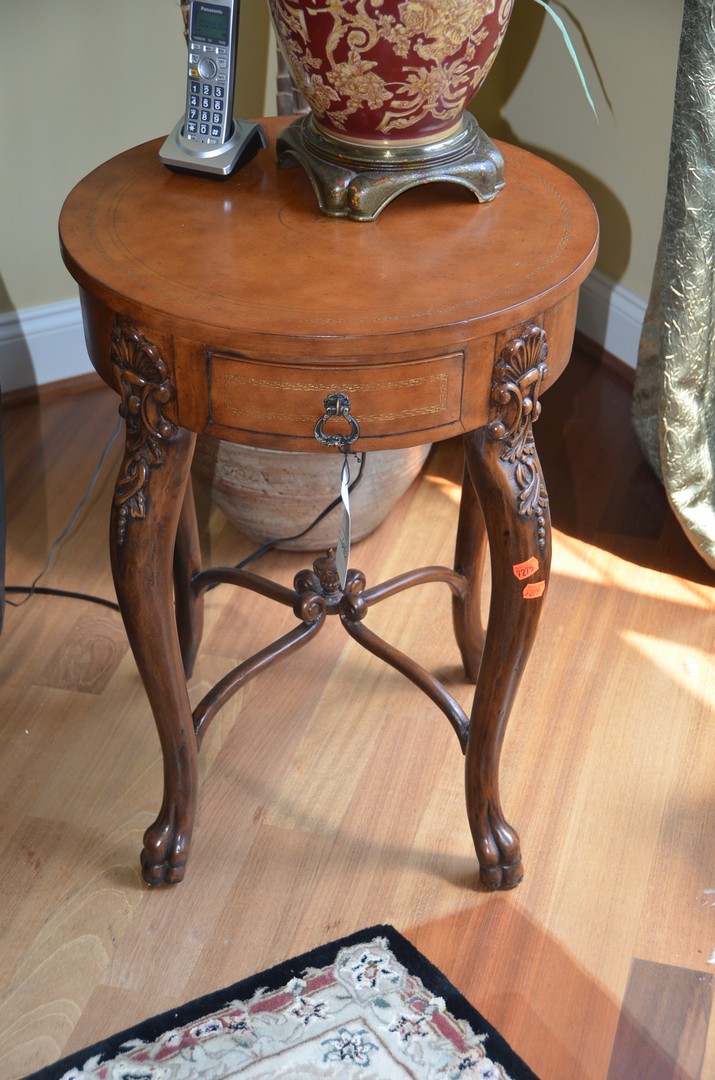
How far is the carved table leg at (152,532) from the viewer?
1.07 m

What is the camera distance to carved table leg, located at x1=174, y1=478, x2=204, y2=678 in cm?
149

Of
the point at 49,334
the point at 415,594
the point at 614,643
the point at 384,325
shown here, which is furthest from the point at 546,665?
the point at 49,334

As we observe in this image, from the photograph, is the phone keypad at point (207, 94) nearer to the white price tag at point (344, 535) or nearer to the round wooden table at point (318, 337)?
the round wooden table at point (318, 337)

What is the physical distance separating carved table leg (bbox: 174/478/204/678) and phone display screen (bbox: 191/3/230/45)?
508mm

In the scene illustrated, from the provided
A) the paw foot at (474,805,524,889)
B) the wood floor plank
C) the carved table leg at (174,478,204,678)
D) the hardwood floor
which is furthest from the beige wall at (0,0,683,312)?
the wood floor plank

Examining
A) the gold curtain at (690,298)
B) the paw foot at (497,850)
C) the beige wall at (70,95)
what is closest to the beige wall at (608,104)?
the gold curtain at (690,298)

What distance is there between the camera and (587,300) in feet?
7.79

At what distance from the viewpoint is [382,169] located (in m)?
1.15

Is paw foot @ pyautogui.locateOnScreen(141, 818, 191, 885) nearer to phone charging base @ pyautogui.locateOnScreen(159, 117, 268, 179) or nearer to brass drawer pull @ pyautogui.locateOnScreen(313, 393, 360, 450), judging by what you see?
brass drawer pull @ pyautogui.locateOnScreen(313, 393, 360, 450)

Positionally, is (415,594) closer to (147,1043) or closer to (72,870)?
(72,870)

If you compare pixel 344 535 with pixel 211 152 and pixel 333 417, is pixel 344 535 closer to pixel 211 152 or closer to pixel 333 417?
pixel 333 417

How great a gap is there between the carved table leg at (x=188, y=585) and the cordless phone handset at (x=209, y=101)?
395 millimetres

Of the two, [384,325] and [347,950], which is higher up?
[384,325]

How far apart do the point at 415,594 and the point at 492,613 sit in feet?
2.01
